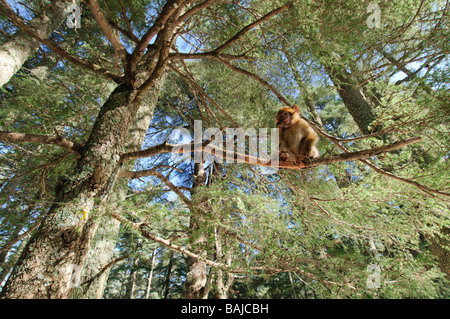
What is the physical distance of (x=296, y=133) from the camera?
3088 millimetres

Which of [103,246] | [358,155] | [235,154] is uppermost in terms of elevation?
[235,154]

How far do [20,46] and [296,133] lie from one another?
4171 mm

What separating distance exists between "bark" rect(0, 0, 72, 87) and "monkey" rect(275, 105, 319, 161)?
3692mm

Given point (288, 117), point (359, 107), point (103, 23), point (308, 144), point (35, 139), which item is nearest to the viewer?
point (35, 139)

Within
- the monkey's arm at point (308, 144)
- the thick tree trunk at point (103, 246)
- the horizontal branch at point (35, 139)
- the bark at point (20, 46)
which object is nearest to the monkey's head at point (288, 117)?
the monkey's arm at point (308, 144)

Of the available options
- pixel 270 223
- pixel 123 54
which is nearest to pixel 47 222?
pixel 123 54

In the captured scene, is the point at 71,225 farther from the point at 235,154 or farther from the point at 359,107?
the point at 359,107

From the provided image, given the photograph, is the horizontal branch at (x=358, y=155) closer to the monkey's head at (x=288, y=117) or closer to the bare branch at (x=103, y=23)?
the monkey's head at (x=288, y=117)

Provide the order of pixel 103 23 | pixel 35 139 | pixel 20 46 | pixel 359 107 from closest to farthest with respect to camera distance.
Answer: pixel 35 139, pixel 103 23, pixel 20 46, pixel 359 107

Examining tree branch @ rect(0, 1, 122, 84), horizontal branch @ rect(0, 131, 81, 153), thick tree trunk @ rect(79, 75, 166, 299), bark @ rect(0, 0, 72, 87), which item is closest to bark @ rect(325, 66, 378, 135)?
thick tree trunk @ rect(79, 75, 166, 299)

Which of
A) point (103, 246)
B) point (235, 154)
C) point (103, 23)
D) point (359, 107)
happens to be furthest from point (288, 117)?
point (359, 107)

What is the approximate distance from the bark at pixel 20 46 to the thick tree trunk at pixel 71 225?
2375mm

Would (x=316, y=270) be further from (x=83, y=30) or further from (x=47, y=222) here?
(x=83, y=30)

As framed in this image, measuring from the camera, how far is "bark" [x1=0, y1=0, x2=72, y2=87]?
3.20 m
